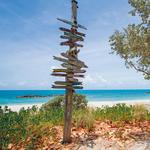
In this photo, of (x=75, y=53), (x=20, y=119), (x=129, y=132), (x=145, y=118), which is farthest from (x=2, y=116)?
(x=145, y=118)

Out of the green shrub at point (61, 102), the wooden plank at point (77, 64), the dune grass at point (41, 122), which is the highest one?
the wooden plank at point (77, 64)

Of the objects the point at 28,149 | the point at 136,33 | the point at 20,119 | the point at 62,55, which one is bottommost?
the point at 28,149

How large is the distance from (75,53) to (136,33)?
2616mm

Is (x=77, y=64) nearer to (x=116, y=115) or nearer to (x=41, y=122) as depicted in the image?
(x=41, y=122)

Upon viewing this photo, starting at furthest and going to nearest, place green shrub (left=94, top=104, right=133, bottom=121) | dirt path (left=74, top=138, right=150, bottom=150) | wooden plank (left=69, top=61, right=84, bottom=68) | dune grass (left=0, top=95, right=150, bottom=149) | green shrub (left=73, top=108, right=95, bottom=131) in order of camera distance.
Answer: green shrub (left=94, top=104, right=133, bottom=121) → green shrub (left=73, top=108, right=95, bottom=131) → dune grass (left=0, top=95, right=150, bottom=149) → wooden plank (left=69, top=61, right=84, bottom=68) → dirt path (left=74, top=138, right=150, bottom=150)

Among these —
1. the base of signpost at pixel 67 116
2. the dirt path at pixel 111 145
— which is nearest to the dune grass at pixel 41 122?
the base of signpost at pixel 67 116

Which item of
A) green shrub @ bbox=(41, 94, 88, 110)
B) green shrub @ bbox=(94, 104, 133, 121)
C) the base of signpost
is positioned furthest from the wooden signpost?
green shrub @ bbox=(41, 94, 88, 110)

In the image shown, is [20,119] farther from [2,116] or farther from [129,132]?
[129,132]

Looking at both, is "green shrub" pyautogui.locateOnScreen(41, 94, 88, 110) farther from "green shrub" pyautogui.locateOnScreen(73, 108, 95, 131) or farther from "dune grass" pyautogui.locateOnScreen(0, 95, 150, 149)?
"green shrub" pyautogui.locateOnScreen(73, 108, 95, 131)

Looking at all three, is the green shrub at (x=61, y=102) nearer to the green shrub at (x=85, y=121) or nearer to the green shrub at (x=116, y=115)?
the green shrub at (x=116, y=115)

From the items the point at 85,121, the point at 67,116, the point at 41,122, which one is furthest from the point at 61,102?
the point at 67,116

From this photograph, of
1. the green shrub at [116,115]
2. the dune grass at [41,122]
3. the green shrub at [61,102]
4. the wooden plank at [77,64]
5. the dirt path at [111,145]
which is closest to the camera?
the dirt path at [111,145]

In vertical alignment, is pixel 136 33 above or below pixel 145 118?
above

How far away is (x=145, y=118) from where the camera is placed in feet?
52.2
